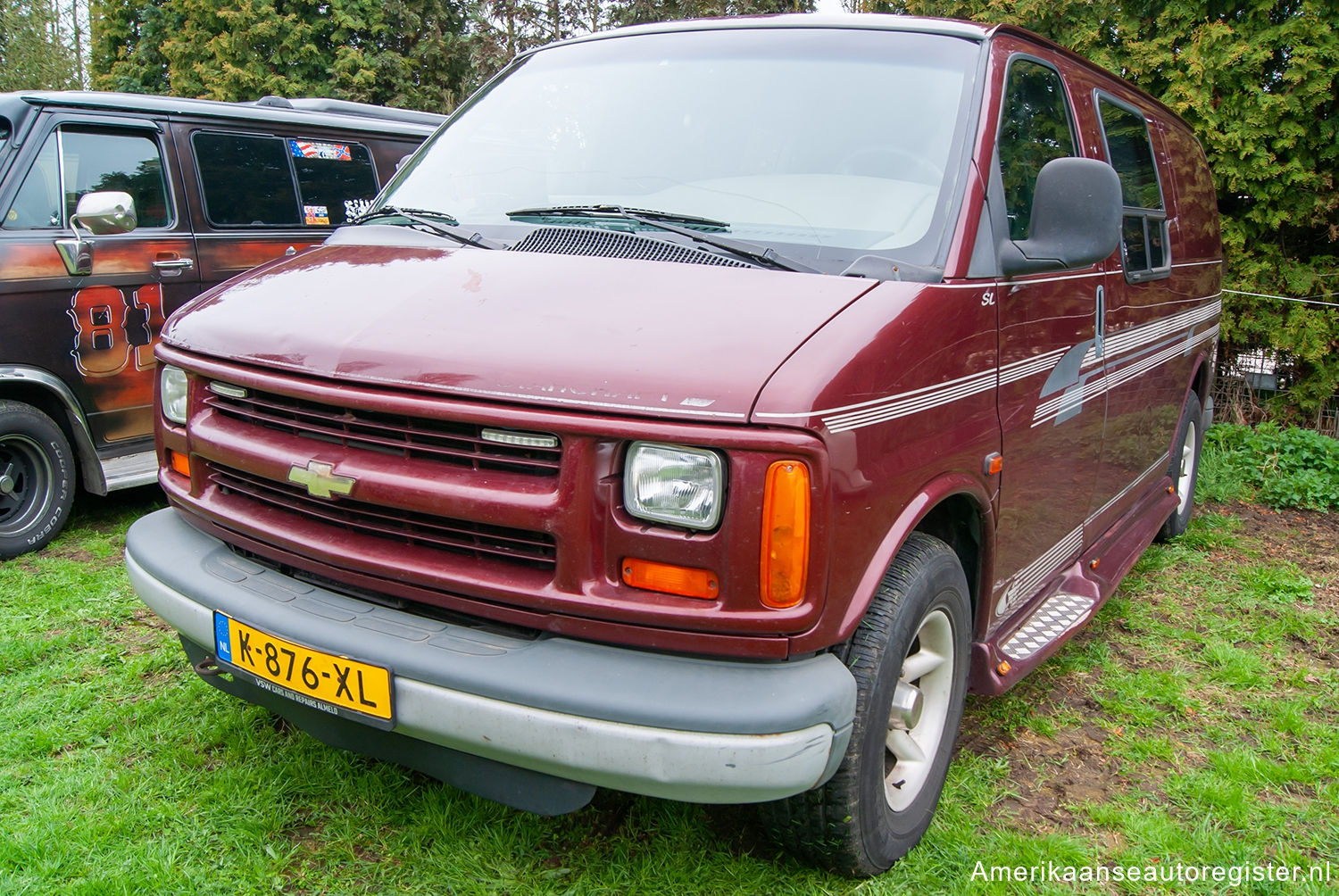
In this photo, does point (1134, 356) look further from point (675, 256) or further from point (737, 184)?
point (675, 256)

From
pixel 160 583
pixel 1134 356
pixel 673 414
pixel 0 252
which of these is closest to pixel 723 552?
pixel 673 414

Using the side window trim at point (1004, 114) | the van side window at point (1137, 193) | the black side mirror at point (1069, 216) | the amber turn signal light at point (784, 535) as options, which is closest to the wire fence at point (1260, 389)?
the van side window at point (1137, 193)

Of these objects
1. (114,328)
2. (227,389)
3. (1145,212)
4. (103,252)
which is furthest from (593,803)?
(103,252)

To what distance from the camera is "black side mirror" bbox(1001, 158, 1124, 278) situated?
259 centimetres

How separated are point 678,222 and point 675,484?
0.95m

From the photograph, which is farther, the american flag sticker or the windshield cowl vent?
the american flag sticker

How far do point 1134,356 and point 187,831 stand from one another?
11.9 feet

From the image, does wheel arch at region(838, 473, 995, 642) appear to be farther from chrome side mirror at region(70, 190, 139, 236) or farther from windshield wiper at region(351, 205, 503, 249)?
chrome side mirror at region(70, 190, 139, 236)

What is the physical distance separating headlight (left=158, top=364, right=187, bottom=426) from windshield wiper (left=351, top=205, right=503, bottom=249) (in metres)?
0.77

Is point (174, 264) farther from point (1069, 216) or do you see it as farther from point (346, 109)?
point (1069, 216)

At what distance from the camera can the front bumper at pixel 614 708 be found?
6.12 feet

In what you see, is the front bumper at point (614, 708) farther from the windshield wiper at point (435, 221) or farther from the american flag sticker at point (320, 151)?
the american flag sticker at point (320, 151)

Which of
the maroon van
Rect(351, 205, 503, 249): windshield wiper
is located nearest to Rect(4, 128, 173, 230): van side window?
the maroon van

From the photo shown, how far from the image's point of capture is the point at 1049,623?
→ 3.29m
